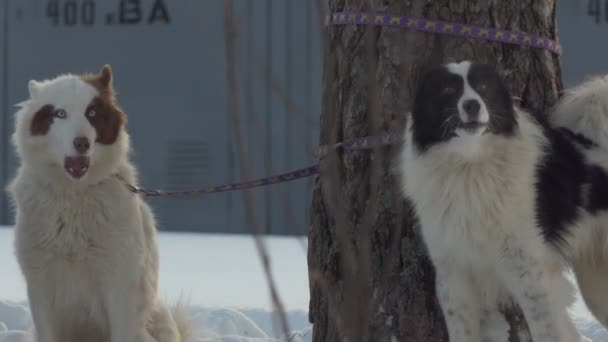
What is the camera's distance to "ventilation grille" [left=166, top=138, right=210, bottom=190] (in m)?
11.7

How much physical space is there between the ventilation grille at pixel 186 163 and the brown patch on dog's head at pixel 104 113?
7304mm

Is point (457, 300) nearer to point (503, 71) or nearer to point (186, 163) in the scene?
point (503, 71)

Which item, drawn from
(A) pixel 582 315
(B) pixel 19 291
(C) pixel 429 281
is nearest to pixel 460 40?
(C) pixel 429 281

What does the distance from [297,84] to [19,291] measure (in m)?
4.28

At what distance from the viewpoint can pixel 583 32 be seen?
433 inches

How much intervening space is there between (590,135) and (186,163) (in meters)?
8.32

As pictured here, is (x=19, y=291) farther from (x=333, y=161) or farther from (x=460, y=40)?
(x=333, y=161)

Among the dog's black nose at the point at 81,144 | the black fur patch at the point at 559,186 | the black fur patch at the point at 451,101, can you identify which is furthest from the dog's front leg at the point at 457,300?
the dog's black nose at the point at 81,144

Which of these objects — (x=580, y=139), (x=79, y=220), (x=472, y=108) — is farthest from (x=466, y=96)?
(x=79, y=220)

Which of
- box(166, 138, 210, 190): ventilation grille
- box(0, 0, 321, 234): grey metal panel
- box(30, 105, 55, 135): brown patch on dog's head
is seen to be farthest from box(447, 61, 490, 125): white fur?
box(166, 138, 210, 190): ventilation grille

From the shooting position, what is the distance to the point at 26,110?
4.27m

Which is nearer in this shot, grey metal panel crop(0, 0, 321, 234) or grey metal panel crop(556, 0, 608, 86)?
grey metal panel crop(556, 0, 608, 86)

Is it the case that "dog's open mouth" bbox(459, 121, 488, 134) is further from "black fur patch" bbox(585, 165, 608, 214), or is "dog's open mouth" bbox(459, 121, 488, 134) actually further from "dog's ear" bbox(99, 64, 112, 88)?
"dog's ear" bbox(99, 64, 112, 88)

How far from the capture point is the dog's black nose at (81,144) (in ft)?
13.5
